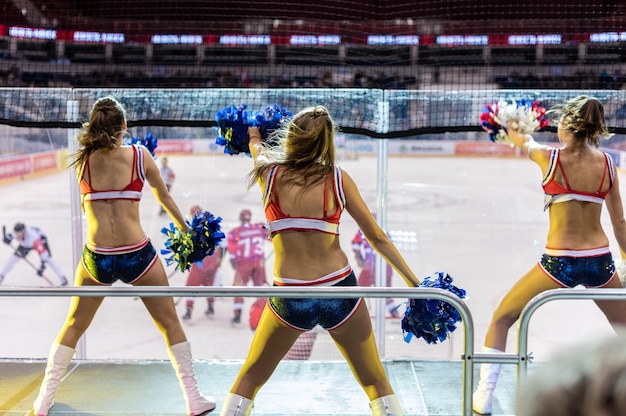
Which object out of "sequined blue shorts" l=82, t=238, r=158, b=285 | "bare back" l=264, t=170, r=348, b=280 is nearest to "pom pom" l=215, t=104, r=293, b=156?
"bare back" l=264, t=170, r=348, b=280

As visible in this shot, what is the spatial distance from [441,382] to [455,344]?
237 cm

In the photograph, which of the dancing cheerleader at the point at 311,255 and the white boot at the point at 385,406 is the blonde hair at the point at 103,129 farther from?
the white boot at the point at 385,406

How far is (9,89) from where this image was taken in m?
5.28

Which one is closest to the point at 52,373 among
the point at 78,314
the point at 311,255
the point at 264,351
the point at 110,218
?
the point at 78,314

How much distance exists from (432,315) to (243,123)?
1270mm

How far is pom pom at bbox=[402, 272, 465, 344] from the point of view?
10.2 feet

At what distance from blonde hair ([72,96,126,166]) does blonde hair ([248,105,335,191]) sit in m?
1.07

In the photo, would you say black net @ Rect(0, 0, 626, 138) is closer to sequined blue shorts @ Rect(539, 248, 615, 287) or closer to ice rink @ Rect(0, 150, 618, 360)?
ice rink @ Rect(0, 150, 618, 360)

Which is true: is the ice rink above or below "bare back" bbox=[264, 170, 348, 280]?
below

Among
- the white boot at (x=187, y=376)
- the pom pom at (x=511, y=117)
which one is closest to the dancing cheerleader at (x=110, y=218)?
the white boot at (x=187, y=376)

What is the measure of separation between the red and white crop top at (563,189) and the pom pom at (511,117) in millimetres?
341

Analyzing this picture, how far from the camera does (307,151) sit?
300 centimetres

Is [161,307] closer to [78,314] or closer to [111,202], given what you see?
[78,314]

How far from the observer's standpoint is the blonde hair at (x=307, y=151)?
299 centimetres
